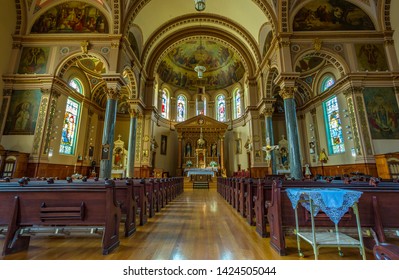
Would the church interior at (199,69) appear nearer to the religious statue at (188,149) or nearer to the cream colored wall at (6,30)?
the cream colored wall at (6,30)

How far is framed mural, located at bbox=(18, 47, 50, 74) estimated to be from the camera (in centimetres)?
1039

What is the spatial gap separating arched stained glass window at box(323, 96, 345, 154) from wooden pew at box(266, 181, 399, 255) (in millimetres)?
11018

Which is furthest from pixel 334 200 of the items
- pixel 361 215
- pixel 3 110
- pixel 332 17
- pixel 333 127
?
pixel 3 110

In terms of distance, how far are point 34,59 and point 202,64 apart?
14.4 m

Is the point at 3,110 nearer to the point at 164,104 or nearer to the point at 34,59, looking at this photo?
the point at 34,59

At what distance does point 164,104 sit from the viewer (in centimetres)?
1992

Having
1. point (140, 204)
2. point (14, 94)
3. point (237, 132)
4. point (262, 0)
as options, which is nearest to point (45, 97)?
point (14, 94)

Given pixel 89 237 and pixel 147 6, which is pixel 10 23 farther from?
pixel 89 237

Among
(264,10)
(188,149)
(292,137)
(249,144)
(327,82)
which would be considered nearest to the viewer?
(292,137)

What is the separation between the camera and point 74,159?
13.0 meters

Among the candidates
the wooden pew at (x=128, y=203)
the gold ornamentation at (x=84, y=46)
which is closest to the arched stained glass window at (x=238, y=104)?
the gold ornamentation at (x=84, y=46)

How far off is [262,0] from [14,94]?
14.6m

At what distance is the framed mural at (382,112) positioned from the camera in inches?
369

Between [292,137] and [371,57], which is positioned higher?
[371,57]
